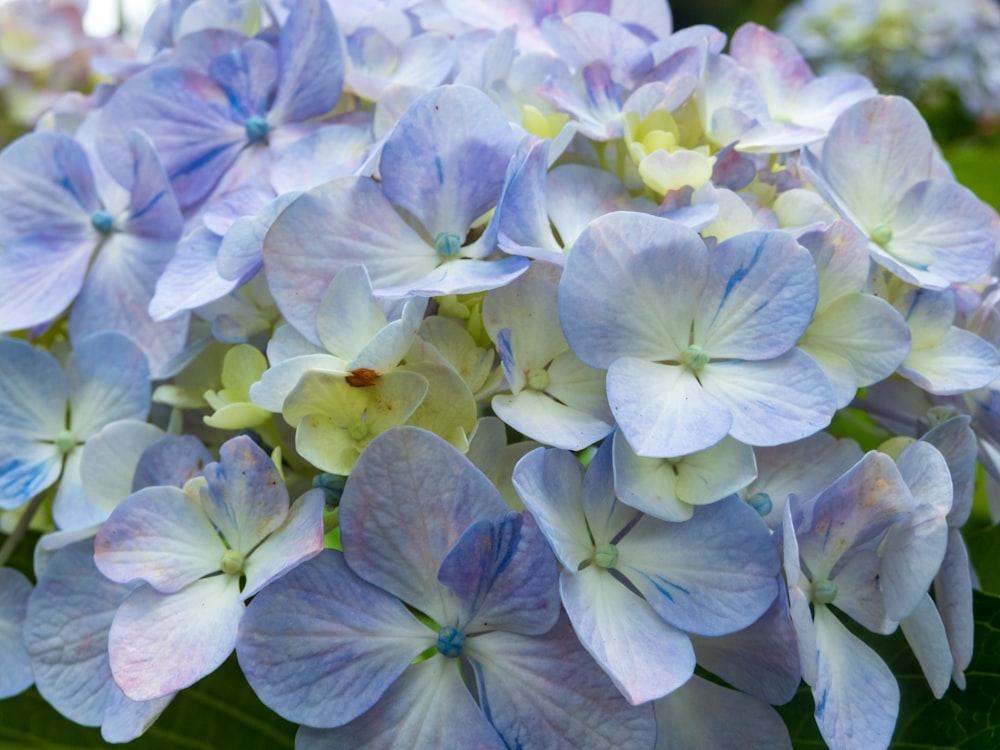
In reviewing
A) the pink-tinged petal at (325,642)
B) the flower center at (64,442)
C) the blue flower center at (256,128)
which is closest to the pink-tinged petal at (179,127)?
the blue flower center at (256,128)

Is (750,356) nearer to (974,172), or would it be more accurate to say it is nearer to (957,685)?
(957,685)

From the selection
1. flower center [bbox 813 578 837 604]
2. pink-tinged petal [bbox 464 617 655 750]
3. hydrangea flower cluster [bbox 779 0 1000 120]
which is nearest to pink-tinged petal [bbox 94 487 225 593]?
pink-tinged petal [bbox 464 617 655 750]

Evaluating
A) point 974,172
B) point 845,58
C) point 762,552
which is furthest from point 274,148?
point 845,58

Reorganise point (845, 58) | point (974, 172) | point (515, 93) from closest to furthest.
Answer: point (515, 93)
point (974, 172)
point (845, 58)

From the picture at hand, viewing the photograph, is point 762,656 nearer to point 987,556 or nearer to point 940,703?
point 940,703

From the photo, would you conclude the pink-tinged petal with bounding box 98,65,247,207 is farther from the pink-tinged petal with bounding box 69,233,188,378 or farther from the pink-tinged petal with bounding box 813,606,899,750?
the pink-tinged petal with bounding box 813,606,899,750

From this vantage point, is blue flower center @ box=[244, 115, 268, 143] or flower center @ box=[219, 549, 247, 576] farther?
blue flower center @ box=[244, 115, 268, 143]
